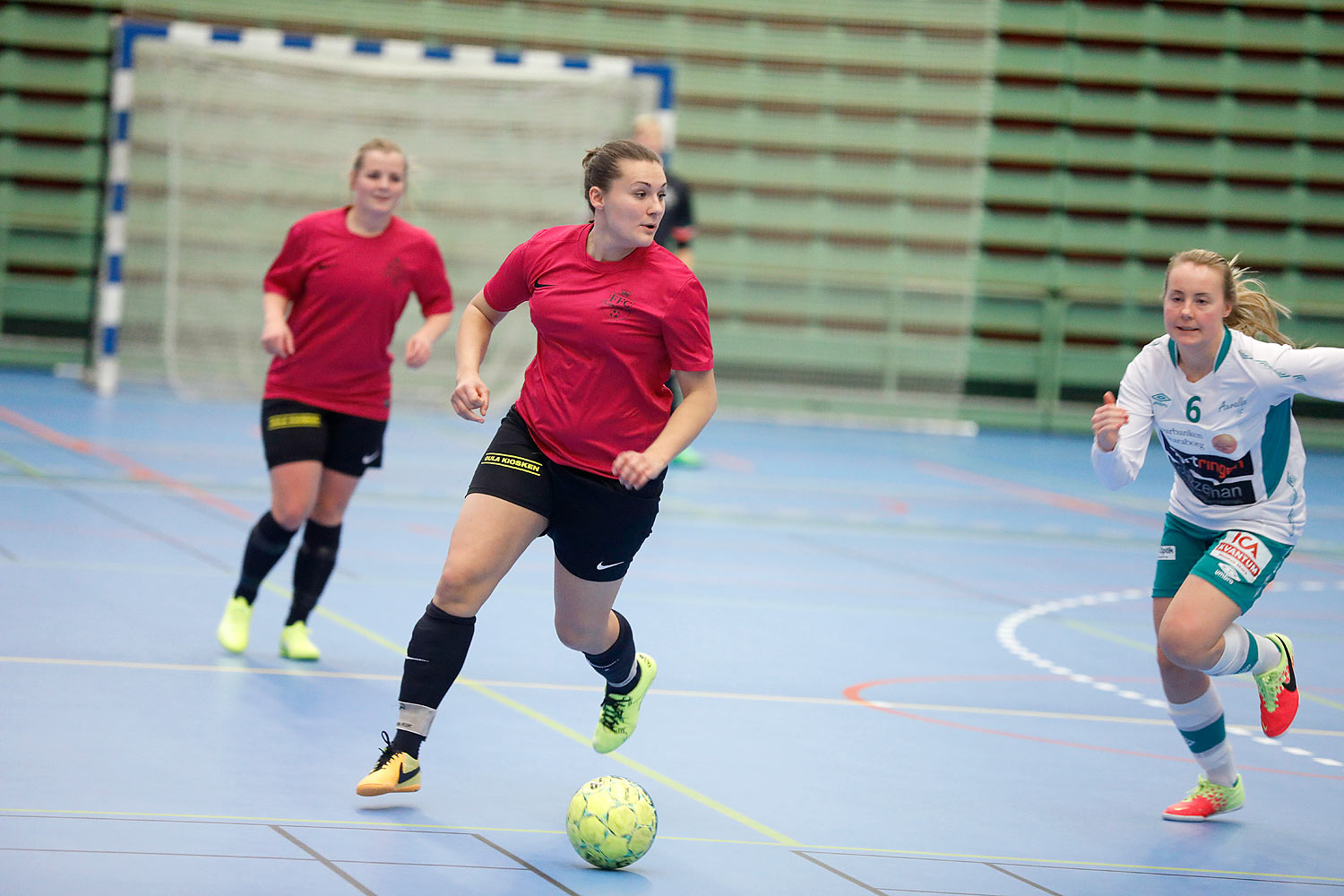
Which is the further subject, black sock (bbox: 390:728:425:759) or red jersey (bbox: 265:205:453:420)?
red jersey (bbox: 265:205:453:420)

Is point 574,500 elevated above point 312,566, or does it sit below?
above

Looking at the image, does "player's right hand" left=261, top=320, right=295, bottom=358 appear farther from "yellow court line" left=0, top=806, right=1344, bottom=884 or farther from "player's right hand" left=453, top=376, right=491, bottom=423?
"yellow court line" left=0, top=806, right=1344, bottom=884

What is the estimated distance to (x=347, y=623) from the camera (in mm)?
6016

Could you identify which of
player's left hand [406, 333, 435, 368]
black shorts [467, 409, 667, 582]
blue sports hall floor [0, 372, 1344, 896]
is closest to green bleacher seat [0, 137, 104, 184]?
blue sports hall floor [0, 372, 1344, 896]

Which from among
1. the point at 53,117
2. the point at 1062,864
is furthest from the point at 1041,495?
the point at 53,117

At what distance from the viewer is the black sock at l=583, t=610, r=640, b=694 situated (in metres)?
4.28

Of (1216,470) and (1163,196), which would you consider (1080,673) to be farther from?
(1163,196)

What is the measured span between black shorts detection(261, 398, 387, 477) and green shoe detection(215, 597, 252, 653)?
1.69 ft

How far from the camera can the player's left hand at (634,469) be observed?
3645mm

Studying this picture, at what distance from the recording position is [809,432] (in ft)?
47.1

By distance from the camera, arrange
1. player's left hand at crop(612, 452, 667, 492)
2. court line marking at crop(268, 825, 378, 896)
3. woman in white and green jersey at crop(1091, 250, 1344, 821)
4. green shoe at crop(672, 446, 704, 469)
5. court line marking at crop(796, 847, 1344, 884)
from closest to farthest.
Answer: court line marking at crop(268, 825, 378, 896) < player's left hand at crop(612, 452, 667, 492) < court line marking at crop(796, 847, 1344, 884) < woman in white and green jersey at crop(1091, 250, 1344, 821) < green shoe at crop(672, 446, 704, 469)

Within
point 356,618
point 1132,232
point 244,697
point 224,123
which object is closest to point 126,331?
point 224,123

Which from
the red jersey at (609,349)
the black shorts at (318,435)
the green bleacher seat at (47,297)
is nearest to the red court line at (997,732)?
the red jersey at (609,349)

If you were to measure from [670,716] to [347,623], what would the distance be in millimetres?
1621
